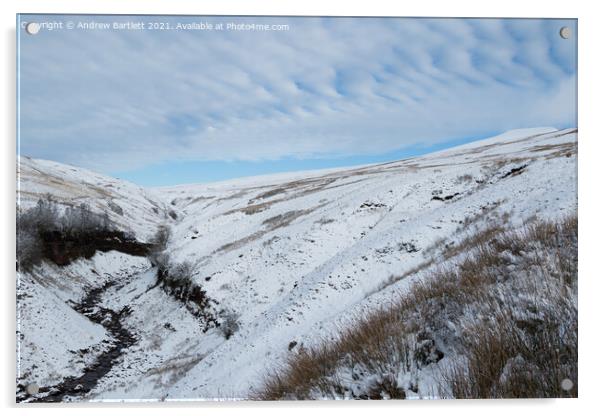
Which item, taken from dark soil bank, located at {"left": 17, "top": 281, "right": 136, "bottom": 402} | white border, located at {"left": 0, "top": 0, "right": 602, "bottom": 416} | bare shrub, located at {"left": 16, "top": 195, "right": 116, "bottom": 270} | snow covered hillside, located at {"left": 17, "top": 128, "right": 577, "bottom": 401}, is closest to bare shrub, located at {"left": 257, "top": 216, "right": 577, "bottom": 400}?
white border, located at {"left": 0, "top": 0, "right": 602, "bottom": 416}

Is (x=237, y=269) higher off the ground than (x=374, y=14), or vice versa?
(x=374, y=14)

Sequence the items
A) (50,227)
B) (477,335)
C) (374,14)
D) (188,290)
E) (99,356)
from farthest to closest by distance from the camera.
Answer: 1. (188,290)
2. (99,356)
3. (50,227)
4. (374,14)
5. (477,335)

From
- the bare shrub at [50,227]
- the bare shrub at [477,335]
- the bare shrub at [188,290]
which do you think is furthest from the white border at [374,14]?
the bare shrub at [188,290]

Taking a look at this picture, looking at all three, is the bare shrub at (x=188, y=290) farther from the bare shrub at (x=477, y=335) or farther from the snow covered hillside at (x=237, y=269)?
the bare shrub at (x=477, y=335)

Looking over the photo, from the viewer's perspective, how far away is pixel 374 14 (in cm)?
747

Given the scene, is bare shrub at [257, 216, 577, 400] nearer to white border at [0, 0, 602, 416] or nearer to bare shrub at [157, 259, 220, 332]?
white border at [0, 0, 602, 416]

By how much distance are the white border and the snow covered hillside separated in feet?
0.77

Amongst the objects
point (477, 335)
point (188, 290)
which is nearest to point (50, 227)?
point (188, 290)

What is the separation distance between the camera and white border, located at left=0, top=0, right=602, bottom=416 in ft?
22.4

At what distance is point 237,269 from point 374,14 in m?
6.79

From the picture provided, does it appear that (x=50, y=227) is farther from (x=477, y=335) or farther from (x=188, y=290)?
(x=477, y=335)

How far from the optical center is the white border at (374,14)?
6.82 metres

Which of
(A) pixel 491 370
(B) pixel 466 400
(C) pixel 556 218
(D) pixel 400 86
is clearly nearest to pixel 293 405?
(B) pixel 466 400

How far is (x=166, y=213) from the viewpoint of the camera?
9.98 meters
